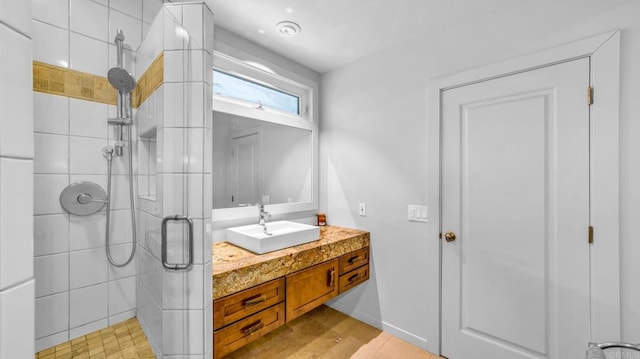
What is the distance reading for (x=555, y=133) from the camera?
61.9 inches

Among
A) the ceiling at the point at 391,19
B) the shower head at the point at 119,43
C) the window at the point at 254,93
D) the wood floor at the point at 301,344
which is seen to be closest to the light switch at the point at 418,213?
the wood floor at the point at 301,344

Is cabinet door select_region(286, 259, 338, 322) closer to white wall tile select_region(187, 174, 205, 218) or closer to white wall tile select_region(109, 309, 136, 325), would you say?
white wall tile select_region(187, 174, 205, 218)

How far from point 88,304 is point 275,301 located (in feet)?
3.25

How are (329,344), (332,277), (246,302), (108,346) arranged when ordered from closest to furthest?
(108,346), (246,302), (332,277), (329,344)

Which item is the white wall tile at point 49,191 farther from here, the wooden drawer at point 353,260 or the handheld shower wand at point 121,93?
the wooden drawer at point 353,260

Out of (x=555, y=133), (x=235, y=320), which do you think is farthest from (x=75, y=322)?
(x=555, y=133)

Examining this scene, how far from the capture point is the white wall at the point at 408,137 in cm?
136

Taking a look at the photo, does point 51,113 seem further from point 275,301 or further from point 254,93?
point 275,301

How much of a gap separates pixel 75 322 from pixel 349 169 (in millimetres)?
2104

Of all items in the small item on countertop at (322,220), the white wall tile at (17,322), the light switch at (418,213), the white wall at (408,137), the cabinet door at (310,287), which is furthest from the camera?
the small item on countertop at (322,220)

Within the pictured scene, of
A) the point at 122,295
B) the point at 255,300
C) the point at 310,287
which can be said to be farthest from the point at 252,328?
the point at 122,295

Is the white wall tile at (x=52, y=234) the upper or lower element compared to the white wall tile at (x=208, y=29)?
lower

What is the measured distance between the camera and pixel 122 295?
5.10 feet

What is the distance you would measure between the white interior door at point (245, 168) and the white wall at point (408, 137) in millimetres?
754
